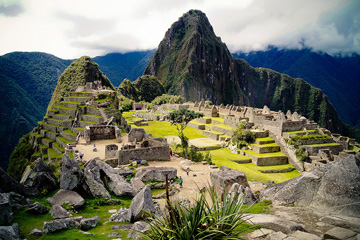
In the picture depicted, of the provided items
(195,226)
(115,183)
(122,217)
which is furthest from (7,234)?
(115,183)

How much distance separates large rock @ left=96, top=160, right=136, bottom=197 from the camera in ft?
32.4

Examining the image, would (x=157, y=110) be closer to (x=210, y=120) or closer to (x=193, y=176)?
(x=210, y=120)

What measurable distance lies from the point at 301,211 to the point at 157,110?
65.5 m

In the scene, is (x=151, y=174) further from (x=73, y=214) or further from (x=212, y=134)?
(x=212, y=134)

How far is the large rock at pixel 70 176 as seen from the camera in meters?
9.00

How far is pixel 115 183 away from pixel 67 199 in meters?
2.24

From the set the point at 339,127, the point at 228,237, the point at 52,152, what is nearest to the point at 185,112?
the point at 52,152

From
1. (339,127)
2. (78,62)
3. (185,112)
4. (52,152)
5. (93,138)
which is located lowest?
(339,127)

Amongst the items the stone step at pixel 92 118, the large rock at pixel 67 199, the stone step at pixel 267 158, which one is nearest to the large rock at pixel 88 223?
the large rock at pixel 67 199

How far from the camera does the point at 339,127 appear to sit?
145875 millimetres

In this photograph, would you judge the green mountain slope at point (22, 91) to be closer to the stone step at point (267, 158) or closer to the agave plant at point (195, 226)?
the stone step at point (267, 158)

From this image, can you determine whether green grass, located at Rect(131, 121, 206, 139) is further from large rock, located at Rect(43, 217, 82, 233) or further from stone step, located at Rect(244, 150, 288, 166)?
large rock, located at Rect(43, 217, 82, 233)

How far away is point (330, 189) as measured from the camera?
6.71 m

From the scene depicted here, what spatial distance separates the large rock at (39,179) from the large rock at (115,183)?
198 cm
